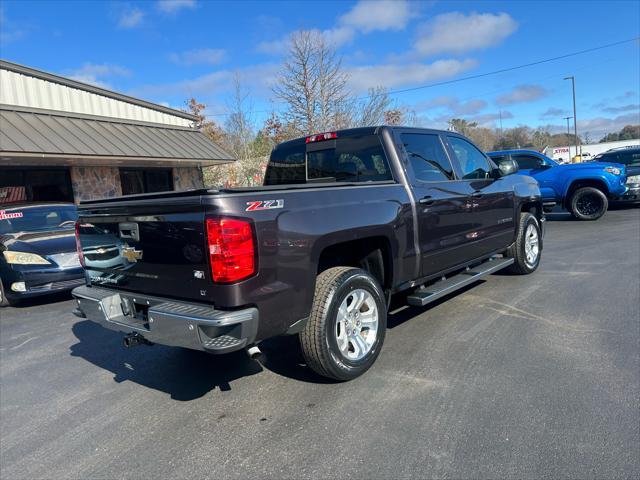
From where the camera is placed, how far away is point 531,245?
673 cm

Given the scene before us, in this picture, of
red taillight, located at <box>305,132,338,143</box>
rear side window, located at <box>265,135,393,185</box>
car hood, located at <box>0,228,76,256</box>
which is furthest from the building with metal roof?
red taillight, located at <box>305,132,338,143</box>

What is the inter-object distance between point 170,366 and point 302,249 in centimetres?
198

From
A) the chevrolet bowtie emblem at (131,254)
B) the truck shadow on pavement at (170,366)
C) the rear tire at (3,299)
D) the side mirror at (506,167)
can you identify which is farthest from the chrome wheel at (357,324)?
the rear tire at (3,299)

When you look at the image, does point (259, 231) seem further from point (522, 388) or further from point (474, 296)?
point (474, 296)

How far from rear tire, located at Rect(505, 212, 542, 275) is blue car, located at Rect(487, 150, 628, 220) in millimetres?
5803

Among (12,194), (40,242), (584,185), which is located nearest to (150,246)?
(40,242)

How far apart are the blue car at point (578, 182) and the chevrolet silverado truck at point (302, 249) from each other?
27.7 feet

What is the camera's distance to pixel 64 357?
4.57 meters

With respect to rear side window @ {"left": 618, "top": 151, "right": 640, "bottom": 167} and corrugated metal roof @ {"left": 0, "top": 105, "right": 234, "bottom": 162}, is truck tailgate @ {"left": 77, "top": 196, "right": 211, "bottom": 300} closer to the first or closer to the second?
corrugated metal roof @ {"left": 0, "top": 105, "right": 234, "bottom": 162}

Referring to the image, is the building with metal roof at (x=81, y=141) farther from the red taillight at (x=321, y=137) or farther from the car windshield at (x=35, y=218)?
the red taillight at (x=321, y=137)

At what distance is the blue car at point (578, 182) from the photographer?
40.0ft

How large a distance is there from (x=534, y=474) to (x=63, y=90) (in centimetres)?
1340

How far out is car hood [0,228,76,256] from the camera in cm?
663

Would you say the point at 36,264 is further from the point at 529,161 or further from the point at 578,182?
the point at 578,182
